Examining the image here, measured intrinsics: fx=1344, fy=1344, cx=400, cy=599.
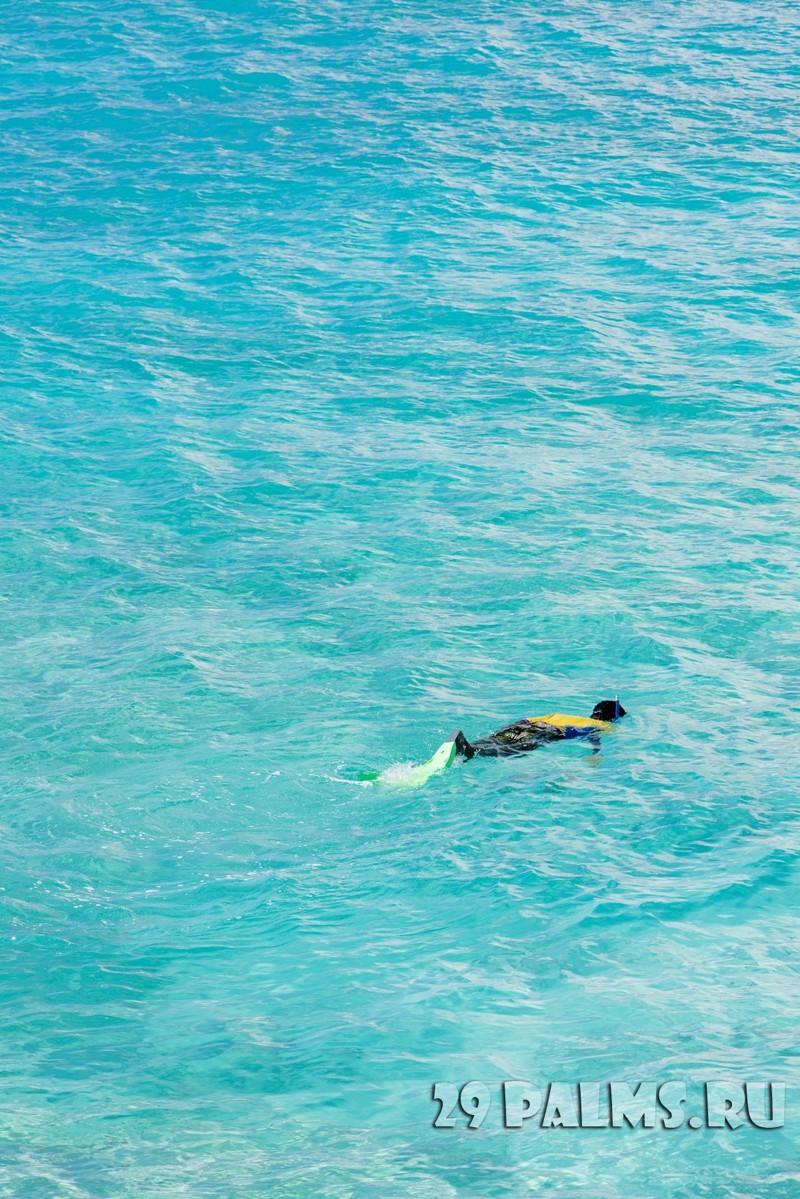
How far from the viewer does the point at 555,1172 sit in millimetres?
9414

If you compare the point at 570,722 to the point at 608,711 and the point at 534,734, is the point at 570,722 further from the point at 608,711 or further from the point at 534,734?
the point at 608,711

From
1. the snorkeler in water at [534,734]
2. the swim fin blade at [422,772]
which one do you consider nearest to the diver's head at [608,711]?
the snorkeler in water at [534,734]

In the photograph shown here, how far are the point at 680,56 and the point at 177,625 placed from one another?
115ft

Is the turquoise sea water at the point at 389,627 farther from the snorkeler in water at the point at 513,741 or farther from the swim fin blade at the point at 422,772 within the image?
the snorkeler in water at the point at 513,741

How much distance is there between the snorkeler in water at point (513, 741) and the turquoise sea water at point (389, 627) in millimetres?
291

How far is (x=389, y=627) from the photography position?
18.6m

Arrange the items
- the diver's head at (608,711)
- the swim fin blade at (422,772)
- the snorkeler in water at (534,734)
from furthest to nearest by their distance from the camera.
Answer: the diver's head at (608,711) < the snorkeler in water at (534,734) < the swim fin blade at (422,772)

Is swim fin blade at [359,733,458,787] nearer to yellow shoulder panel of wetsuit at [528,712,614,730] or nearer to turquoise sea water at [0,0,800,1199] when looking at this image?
turquoise sea water at [0,0,800,1199]

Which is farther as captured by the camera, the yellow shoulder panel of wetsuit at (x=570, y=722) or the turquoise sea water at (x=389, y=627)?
the yellow shoulder panel of wetsuit at (x=570, y=722)

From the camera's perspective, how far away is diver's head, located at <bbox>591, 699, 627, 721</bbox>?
15.2 m

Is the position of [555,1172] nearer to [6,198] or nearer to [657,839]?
[657,839]

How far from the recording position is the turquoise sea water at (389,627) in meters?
10.6

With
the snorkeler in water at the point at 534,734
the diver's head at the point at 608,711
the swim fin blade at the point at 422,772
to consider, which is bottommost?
the swim fin blade at the point at 422,772

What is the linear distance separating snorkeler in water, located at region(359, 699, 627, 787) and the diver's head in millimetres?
45
